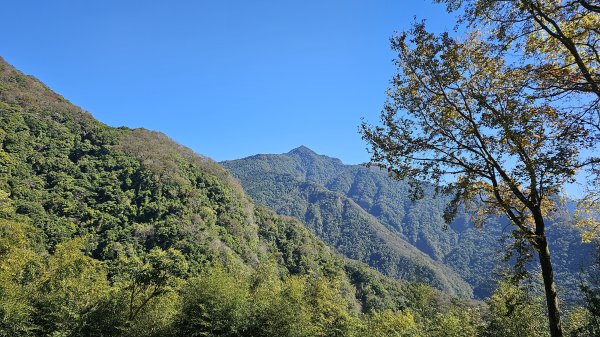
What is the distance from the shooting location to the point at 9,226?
24.2 metres

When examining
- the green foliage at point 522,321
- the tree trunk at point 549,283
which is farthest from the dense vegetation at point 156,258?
the tree trunk at point 549,283

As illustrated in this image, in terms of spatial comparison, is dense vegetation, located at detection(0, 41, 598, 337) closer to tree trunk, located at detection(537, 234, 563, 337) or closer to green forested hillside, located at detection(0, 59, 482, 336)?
green forested hillside, located at detection(0, 59, 482, 336)

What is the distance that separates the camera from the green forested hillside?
1389 cm

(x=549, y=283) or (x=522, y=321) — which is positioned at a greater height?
(x=549, y=283)

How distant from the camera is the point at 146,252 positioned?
4853 cm

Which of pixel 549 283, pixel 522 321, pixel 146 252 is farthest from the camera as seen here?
pixel 146 252

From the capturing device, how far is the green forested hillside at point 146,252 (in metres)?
13.9

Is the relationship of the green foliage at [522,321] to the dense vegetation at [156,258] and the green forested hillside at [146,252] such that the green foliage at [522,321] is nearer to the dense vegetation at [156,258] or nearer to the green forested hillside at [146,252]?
the dense vegetation at [156,258]

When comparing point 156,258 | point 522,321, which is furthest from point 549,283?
point 156,258

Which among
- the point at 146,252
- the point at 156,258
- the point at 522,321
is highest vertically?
the point at 522,321

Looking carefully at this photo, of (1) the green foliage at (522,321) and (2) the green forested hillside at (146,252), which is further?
(2) the green forested hillside at (146,252)

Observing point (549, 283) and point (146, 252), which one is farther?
point (146, 252)

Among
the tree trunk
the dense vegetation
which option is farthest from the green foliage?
the tree trunk

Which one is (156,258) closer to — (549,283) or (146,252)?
(549,283)
